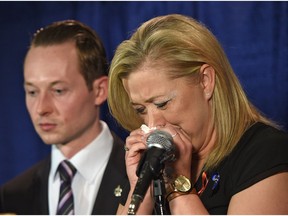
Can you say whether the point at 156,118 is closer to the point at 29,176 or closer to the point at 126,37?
the point at 126,37

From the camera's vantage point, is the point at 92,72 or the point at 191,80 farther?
the point at 92,72

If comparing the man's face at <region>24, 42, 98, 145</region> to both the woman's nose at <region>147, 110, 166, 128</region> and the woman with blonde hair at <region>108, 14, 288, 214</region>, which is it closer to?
the woman with blonde hair at <region>108, 14, 288, 214</region>

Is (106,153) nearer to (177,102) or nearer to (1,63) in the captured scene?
(1,63)

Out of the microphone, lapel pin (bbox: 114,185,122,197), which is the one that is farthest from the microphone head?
lapel pin (bbox: 114,185,122,197)

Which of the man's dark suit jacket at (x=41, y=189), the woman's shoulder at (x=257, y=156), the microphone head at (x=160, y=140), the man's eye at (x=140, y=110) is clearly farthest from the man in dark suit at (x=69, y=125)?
the microphone head at (x=160, y=140)

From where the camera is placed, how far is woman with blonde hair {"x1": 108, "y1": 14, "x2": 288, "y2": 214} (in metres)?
1.46

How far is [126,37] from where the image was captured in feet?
7.97

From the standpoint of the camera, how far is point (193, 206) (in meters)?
1.44

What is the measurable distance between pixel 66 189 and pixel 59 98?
1.10 feet

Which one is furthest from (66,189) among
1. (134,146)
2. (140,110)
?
(134,146)

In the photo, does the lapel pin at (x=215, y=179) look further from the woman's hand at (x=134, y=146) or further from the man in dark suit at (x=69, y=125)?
the man in dark suit at (x=69, y=125)

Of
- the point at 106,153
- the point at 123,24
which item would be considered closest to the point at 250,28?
the point at 123,24

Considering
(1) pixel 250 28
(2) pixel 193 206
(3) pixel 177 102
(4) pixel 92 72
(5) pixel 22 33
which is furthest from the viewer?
(5) pixel 22 33

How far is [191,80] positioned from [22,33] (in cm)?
124
